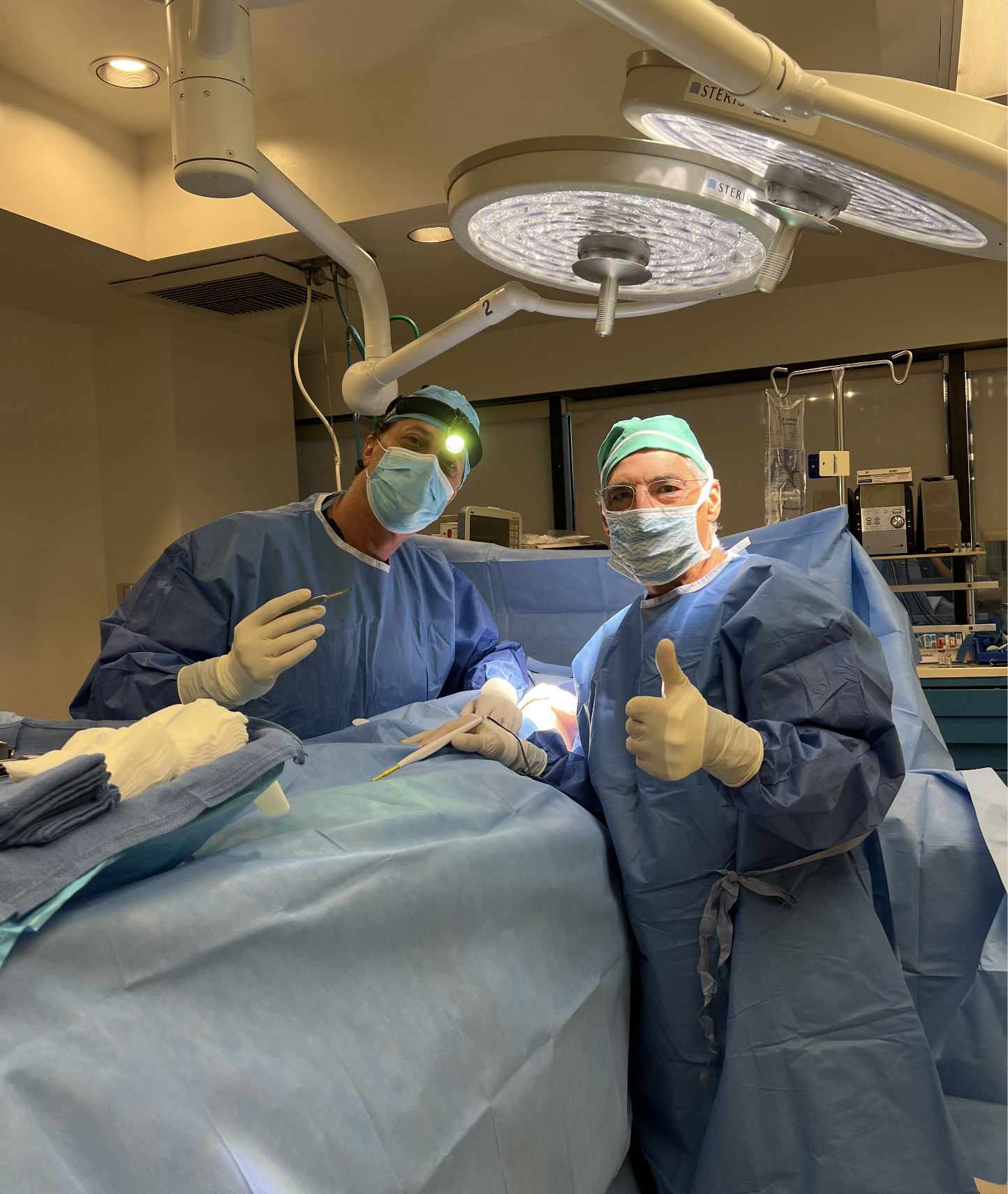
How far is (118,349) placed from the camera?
13.6 ft

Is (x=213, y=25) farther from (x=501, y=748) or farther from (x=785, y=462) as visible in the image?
(x=785, y=462)

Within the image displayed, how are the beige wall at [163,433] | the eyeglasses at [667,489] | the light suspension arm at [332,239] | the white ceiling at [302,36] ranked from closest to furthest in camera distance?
the light suspension arm at [332,239]
the eyeglasses at [667,489]
the white ceiling at [302,36]
the beige wall at [163,433]

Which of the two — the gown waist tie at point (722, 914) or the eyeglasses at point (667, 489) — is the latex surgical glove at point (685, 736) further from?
the eyeglasses at point (667, 489)

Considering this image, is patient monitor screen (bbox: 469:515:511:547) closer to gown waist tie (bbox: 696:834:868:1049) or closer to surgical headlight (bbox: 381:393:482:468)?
surgical headlight (bbox: 381:393:482:468)

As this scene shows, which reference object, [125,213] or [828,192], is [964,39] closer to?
[828,192]

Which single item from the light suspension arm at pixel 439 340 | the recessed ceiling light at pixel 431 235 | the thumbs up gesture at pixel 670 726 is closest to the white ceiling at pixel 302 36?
the recessed ceiling light at pixel 431 235

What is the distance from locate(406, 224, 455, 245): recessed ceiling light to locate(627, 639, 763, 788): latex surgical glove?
2.39 meters

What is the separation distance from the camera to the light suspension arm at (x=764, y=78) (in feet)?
1.73

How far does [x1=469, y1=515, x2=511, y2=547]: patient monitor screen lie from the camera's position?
9.93 feet

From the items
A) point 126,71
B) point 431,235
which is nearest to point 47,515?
point 126,71

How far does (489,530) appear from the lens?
10.2ft

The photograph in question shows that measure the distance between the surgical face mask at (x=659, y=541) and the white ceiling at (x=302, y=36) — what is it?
172 centimetres

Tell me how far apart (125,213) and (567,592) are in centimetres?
211

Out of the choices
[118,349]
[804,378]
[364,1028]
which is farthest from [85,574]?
[364,1028]
